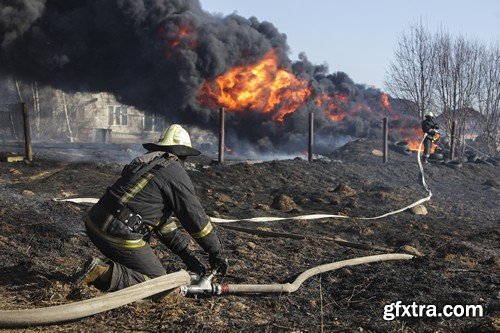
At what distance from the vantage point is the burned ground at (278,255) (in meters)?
4.19

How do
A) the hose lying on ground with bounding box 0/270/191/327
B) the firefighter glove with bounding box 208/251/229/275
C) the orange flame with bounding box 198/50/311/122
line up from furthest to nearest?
the orange flame with bounding box 198/50/311/122, the firefighter glove with bounding box 208/251/229/275, the hose lying on ground with bounding box 0/270/191/327

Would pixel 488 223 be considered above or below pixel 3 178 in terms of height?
below

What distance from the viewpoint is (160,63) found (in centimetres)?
1983

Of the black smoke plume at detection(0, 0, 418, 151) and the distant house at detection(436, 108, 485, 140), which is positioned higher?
the black smoke plume at detection(0, 0, 418, 151)

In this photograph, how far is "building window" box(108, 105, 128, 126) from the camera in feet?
141

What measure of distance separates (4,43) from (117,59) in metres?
3.94

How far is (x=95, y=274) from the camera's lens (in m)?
4.07

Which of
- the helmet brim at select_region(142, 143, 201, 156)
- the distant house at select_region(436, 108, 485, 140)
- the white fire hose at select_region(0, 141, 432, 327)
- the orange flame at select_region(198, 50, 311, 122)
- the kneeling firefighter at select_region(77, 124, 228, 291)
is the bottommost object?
the white fire hose at select_region(0, 141, 432, 327)

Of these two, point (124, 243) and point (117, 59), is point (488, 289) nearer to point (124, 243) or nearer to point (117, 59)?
point (124, 243)

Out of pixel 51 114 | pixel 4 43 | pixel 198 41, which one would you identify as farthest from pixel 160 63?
pixel 51 114

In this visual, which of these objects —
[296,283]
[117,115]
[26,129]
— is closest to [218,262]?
[296,283]

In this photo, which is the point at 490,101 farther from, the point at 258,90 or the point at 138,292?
the point at 138,292

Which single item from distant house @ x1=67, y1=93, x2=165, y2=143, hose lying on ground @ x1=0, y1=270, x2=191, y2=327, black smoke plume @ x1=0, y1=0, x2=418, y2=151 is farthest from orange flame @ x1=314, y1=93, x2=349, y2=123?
hose lying on ground @ x1=0, y1=270, x2=191, y2=327

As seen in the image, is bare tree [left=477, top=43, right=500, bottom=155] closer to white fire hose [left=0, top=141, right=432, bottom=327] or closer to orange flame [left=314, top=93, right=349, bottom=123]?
orange flame [left=314, top=93, right=349, bottom=123]
